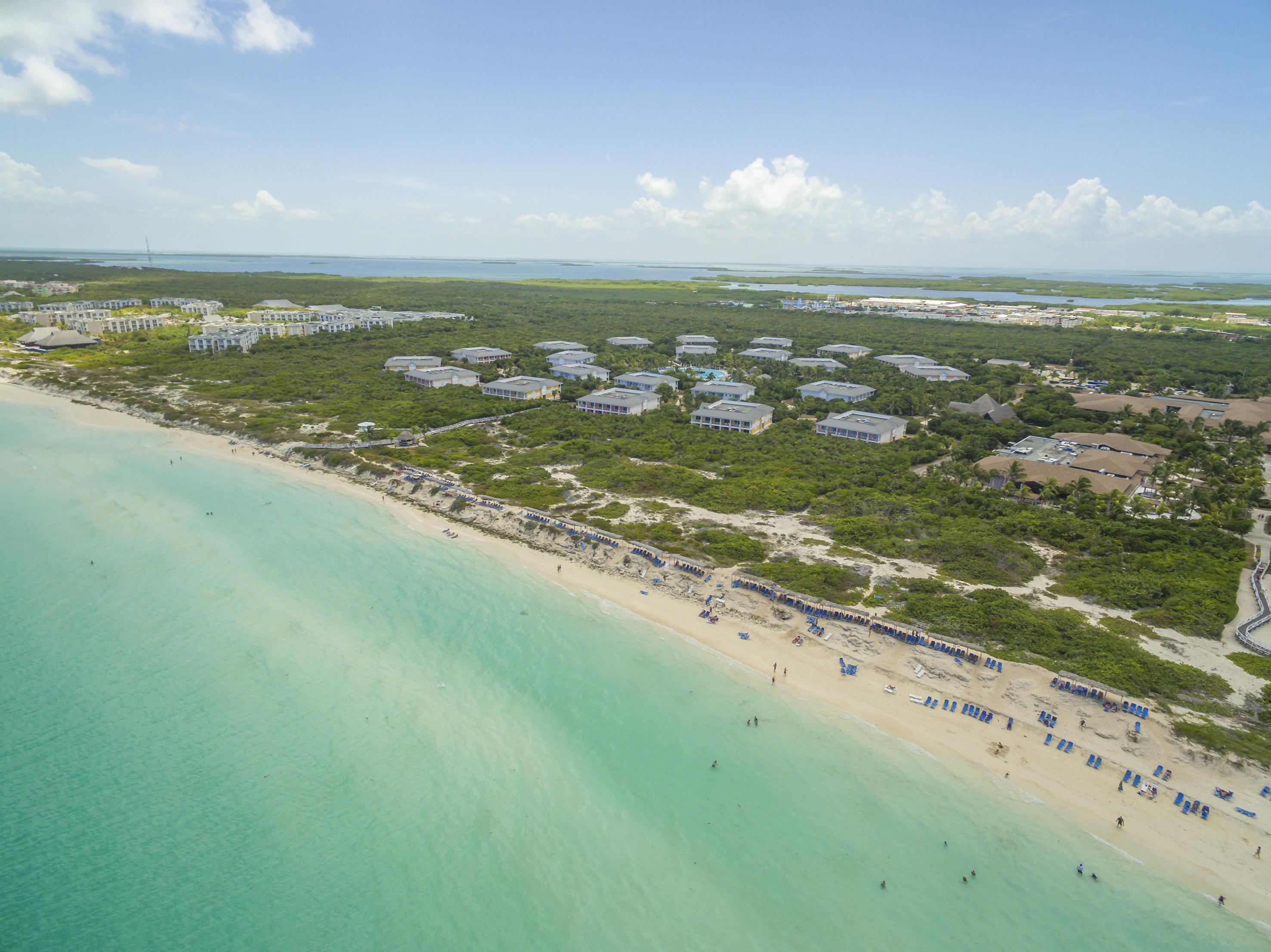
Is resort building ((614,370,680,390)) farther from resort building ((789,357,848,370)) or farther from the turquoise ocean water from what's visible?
the turquoise ocean water

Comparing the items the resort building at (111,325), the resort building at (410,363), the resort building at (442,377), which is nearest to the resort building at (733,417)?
the resort building at (442,377)

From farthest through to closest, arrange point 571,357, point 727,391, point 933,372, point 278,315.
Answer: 1. point 278,315
2. point 571,357
3. point 933,372
4. point 727,391

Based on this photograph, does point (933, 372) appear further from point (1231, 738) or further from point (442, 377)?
point (1231, 738)

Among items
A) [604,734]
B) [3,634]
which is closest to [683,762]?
[604,734]

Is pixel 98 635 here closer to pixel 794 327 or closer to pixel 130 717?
pixel 130 717

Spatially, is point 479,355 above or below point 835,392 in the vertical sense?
above

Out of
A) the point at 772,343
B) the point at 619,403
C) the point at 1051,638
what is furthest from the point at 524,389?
the point at 772,343

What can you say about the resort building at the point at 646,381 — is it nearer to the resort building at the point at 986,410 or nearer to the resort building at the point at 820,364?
the resort building at the point at 820,364
